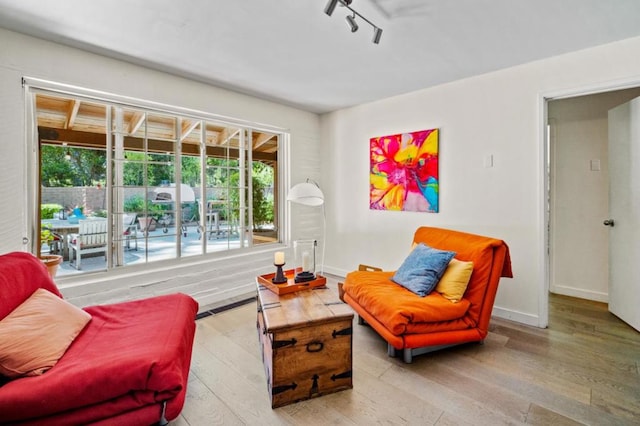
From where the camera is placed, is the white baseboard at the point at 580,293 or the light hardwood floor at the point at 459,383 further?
the white baseboard at the point at 580,293

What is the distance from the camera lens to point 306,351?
180 cm

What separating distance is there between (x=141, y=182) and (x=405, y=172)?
2851 millimetres

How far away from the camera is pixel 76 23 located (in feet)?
7.13

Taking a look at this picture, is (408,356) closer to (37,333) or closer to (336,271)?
(37,333)

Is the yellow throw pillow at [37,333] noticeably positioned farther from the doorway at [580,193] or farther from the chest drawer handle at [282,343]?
the doorway at [580,193]

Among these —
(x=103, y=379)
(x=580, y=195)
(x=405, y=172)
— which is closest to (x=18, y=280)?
(x=103, y=379)

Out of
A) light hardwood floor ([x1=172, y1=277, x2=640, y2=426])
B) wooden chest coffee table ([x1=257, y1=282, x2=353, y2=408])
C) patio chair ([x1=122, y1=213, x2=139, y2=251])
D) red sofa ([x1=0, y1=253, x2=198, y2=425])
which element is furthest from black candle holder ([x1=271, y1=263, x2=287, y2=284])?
patio chair ([x1=122, y1=213, x2=139, y2=251])

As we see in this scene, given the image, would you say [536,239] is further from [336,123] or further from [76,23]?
[76,23]

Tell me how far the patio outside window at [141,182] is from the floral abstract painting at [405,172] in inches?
57.6

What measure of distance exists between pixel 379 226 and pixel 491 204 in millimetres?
1346

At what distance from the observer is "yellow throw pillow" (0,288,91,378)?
4.33ft

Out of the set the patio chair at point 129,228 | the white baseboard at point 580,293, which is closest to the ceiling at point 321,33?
the patio chair at point 129,228

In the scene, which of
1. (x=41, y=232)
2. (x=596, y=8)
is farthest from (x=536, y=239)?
(x=41, y=232)

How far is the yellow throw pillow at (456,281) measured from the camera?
2.33 m
